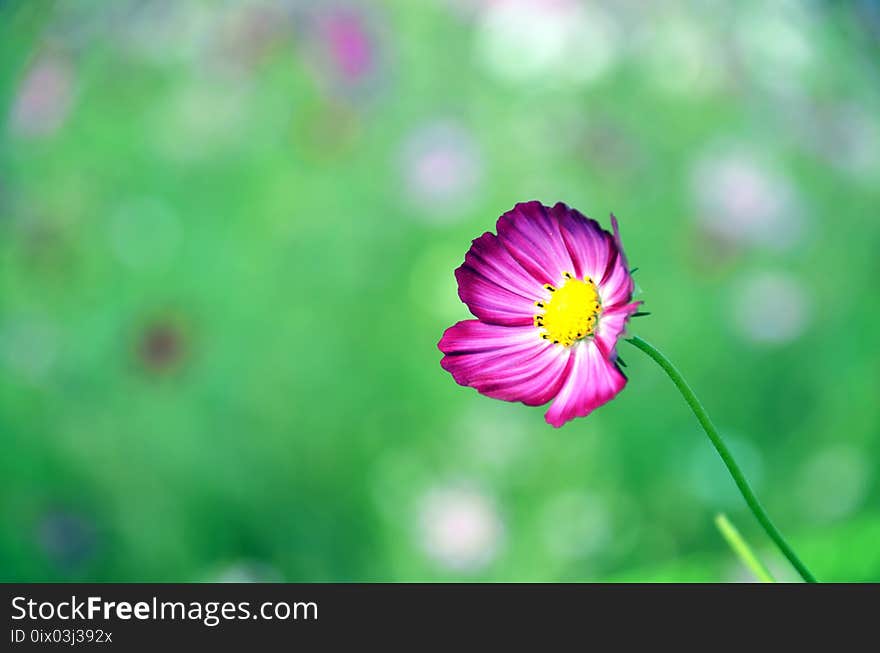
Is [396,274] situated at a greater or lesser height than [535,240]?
greater

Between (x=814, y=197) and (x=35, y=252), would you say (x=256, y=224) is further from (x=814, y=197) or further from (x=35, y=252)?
(x=814, y=197)

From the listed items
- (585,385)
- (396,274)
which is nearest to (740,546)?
(585,385)

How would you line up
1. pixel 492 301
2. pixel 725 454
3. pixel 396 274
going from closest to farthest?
pixel 725 454 < pixel 492 301 < pixel 396 274

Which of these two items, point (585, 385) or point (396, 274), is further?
point (396, 274)

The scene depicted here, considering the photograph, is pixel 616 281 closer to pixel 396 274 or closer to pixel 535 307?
pixel 535 307

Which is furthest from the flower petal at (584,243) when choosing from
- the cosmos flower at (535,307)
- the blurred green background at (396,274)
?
the blurred green background at (396,274)

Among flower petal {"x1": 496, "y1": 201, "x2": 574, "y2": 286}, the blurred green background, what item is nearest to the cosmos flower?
flower petal {"x1": 496, "y1": 201, "x2": 574, "y2": 286}

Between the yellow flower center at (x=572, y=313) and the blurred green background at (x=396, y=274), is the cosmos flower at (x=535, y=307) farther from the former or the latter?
the blurred green background at (x=396, y=274)
